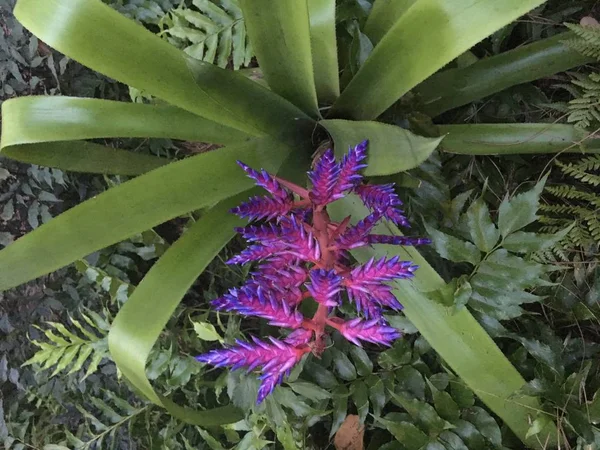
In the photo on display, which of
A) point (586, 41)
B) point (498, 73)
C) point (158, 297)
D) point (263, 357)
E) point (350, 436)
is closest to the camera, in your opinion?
point (263, 357)

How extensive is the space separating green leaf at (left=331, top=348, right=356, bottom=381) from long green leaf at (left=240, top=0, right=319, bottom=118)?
528 millimetres

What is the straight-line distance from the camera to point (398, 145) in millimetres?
743

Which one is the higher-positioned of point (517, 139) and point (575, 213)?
point (517, 139)

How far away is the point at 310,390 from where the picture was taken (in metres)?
1.01

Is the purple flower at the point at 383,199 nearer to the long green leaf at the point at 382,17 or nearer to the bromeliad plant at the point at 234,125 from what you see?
the bromeliad plant at the point at 234,125

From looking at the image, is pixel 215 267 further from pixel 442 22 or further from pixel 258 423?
pixel 442 22

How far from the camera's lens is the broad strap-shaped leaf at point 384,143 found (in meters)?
0.71

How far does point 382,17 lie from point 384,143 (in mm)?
367

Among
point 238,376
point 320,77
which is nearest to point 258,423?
point 238,376

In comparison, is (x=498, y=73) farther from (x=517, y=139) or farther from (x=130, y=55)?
(x=130, y=55)

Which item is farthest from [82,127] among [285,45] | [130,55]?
[285,45]

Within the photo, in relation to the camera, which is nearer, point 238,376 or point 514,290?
point 514,290

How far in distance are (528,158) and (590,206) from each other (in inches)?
7.1

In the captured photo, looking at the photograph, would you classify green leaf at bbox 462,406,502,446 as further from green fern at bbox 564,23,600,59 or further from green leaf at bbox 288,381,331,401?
green fern at bbox 564,23,600,59
